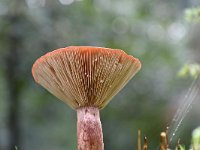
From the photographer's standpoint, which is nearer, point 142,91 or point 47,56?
point 47,56

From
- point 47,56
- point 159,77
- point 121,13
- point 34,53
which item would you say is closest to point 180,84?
point 159,77

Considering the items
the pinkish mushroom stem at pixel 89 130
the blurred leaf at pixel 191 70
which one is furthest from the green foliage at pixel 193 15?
the pinkish mushroom stem at pixel 89 130

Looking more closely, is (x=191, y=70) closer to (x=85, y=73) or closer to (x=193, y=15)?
(x=193, y=15)

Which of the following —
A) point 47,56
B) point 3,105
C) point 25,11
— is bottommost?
point 47,56

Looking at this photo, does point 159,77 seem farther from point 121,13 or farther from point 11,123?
point 11,123

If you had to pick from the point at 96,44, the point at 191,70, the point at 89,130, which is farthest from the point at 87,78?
the point at 96,44

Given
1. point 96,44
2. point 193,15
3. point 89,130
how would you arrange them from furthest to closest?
point 96,44, point 193,15, point 89,130
